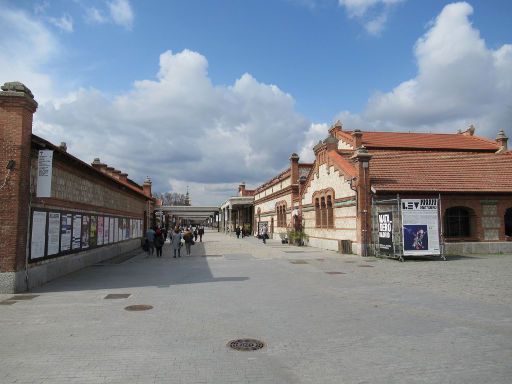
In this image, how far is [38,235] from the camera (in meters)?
12.9

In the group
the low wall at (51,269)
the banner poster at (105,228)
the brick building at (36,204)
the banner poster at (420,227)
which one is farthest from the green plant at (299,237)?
the brick building at (36,204)

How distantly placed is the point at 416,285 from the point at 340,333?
20.6 feet

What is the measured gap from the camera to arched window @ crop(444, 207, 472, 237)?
23.4 m

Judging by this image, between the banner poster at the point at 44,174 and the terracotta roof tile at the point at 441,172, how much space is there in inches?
619

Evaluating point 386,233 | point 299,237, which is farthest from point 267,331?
point 299,237

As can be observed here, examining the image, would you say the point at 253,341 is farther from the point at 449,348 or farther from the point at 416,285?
the point at 416,285

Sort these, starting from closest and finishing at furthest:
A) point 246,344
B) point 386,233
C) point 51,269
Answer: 1. point 246,344
2. point 51,269
3. point 386,233

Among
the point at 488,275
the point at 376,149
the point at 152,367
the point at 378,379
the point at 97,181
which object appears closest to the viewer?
the point at 378,379

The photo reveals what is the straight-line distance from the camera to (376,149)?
35031 mm

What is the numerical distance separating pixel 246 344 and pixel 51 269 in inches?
384

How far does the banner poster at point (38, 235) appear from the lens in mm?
12578

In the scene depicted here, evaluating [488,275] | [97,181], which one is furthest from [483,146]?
[97,181]

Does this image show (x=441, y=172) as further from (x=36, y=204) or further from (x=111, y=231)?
(x=36, y=204)

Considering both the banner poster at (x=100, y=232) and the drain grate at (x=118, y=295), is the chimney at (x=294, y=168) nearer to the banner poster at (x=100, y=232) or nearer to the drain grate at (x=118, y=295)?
the banner poster at (x=100, y=232)
